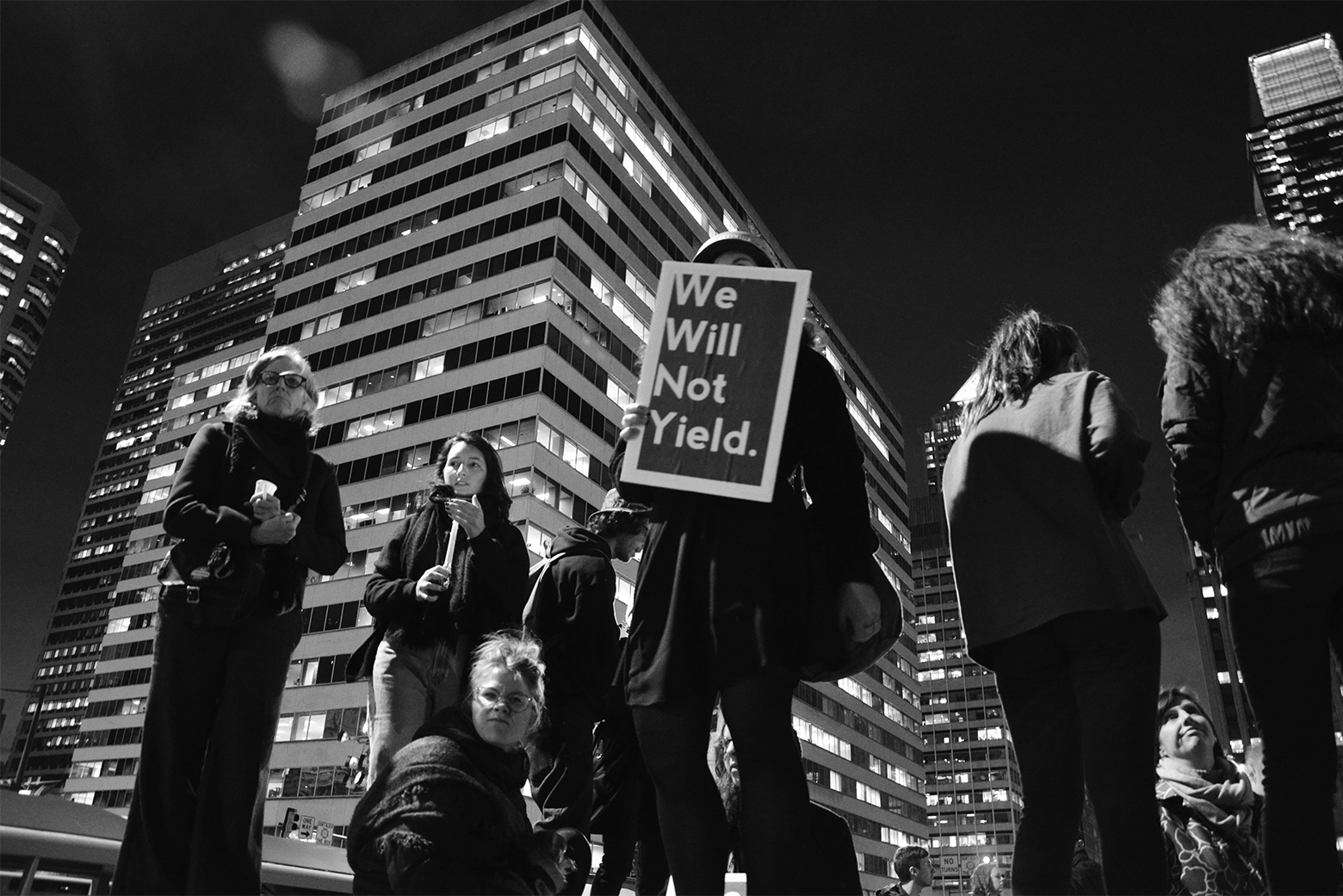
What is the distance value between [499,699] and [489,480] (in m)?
1.67

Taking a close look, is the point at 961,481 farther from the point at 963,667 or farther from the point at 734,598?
the point at 963,667

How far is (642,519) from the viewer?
15.5ft

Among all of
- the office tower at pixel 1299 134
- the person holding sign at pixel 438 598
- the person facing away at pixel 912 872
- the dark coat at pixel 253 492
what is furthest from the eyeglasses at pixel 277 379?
the office tower at pixel 1299 134

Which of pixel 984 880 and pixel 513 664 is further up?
pixel 513 664

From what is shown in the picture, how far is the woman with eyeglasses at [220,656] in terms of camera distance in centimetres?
298

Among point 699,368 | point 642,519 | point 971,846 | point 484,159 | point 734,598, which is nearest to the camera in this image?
point 734,598

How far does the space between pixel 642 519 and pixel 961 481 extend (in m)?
1.98

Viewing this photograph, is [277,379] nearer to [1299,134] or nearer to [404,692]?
[404,692]

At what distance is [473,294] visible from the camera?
188 ft

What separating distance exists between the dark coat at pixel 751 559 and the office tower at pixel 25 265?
166 metres

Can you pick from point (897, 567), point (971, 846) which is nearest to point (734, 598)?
point (897, 567)

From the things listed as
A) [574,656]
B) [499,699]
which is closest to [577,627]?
[574,656]

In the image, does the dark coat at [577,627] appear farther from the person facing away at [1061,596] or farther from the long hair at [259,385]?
the person facing away at [1061,596]

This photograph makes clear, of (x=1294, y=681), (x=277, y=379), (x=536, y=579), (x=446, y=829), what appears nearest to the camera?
(x=1294, y=681)
